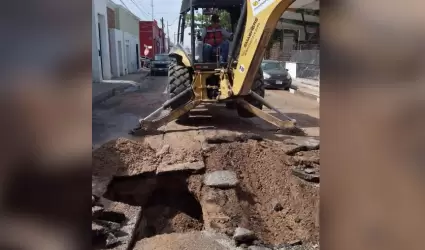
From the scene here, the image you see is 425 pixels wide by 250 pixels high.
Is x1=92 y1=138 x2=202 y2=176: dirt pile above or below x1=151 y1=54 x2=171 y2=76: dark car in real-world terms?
below

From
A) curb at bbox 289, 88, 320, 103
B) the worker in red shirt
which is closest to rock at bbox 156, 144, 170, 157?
the worker in red shirt

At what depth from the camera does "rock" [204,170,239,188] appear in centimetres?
598

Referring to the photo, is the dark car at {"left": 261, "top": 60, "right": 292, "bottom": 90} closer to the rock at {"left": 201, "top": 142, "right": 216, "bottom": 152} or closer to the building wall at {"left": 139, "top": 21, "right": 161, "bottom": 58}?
the rock at {"left": 201, "top": 142, "right": 216, "bottom": 152}

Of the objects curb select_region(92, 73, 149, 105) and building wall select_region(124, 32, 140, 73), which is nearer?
curb select_region(92, 73, 149, 105)

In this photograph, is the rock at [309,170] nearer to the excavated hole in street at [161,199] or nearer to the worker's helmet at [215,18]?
the excavated hole in street at [161,199]

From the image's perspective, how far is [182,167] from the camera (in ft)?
21.1

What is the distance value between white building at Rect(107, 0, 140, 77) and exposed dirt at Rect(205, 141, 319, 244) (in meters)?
25.0

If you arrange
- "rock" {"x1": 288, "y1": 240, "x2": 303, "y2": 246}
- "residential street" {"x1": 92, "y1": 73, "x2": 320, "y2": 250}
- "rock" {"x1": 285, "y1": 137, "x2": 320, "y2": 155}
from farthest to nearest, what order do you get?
"rock" {"x1": 285, "y1": 137, "x2": 320, "y2": 155}
"residential street" {"x1": 92, "y1": 73, "x2": 320, "y2": 250}
"rock" {"x1": 288, "y1": 240, "x2": 303, "y2": 246}

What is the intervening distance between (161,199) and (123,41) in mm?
30259

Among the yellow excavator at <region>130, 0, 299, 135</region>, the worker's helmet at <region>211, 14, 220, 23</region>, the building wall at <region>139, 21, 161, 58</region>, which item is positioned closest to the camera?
the yellow excavator at <region>130, 0, 299, 135</region>
